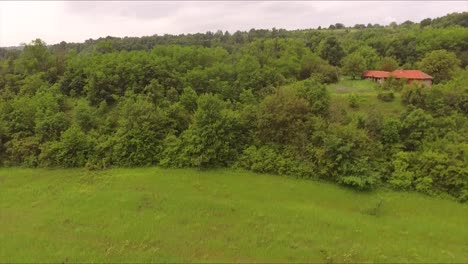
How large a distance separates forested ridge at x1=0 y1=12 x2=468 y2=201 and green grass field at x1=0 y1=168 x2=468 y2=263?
4.51 feet

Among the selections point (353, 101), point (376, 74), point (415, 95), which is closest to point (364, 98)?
point (353, 101)

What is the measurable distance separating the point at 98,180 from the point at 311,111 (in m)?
Result: 14.1

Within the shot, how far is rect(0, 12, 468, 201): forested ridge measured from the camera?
2103 cm

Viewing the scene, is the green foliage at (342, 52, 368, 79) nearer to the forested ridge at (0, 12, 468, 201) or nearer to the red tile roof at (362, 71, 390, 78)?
the red tile roof at (362, 71, 390, 78)

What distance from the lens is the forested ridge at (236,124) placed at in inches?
828

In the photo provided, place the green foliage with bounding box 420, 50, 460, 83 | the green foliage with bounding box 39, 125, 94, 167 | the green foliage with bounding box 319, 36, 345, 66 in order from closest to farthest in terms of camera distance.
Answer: the green foliage with bounding box 39, 125, 94, 167, the green foliage with bounding box 420, 50, 460, 83, the green foliage with bounding box 319, 36, 345, 66

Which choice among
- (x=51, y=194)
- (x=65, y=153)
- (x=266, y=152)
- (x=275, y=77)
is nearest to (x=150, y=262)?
(x=51, y=194)

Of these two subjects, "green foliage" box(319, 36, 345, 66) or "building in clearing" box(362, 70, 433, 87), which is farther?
"green foliage" box(319, 36, 345, 66)

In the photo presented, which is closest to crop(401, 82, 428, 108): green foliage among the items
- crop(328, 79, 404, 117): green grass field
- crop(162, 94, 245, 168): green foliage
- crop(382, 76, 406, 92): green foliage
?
crop(328, 79, 404, 117): green grass field

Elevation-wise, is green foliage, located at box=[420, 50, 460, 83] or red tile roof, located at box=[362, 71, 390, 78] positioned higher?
green foliage, located at box=[420, 50, 460, 83]

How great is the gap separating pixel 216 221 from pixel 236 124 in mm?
8364

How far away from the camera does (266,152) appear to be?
23172 millimetres

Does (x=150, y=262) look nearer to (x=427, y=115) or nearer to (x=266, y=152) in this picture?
(x=266, y=152)

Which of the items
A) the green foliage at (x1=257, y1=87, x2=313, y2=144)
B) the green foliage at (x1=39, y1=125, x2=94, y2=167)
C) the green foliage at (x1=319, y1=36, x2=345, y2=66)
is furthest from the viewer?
the green foliage at (x1=319, y1=36, x2=345, y2=66)
